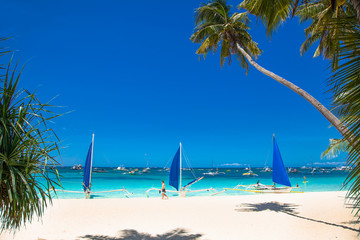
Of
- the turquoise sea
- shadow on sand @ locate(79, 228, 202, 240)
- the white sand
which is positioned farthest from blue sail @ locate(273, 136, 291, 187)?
shadow on sand @ locate(79, 228, 202, 240)

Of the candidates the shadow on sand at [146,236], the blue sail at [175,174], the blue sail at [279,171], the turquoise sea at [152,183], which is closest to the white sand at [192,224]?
the shadow on sand at [146,236]

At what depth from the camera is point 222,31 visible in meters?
10.0

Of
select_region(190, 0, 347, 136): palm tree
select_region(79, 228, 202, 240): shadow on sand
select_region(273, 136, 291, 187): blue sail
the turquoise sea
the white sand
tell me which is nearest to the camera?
select_region(79, 228, 202, 240): shadow on sand

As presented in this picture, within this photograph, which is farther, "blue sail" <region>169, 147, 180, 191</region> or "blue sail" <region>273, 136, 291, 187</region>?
"blue sail" <region>169, 147, 180, 191</region>

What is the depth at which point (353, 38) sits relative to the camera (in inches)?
83.3

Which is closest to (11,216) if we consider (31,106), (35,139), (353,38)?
(35,139)

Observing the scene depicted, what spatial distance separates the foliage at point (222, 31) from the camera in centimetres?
1007

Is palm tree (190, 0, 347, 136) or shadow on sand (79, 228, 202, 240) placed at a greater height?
palm tree (190, 0, 347, 136)

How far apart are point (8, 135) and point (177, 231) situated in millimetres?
5734

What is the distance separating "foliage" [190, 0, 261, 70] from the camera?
10070 millimetres

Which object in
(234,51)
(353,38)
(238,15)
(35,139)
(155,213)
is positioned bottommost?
(155,213)

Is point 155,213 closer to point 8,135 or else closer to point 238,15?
point 8,135

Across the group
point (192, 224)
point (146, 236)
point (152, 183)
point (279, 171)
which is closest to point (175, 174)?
point (279, 171)

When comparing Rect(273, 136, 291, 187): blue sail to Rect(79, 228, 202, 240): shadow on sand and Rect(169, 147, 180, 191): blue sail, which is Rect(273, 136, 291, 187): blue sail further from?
Rect(79, 228, 202, 240): shadow on sand
